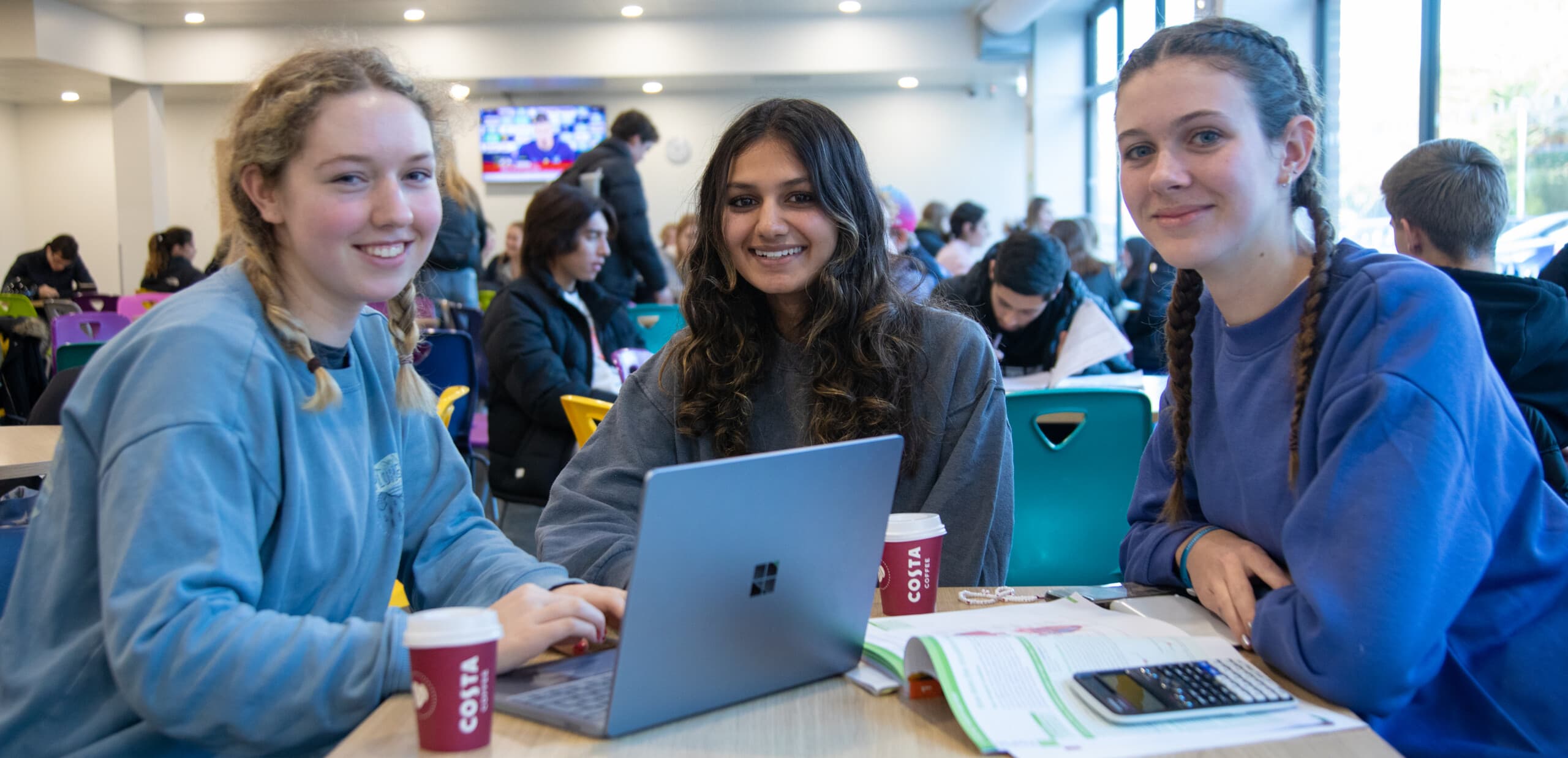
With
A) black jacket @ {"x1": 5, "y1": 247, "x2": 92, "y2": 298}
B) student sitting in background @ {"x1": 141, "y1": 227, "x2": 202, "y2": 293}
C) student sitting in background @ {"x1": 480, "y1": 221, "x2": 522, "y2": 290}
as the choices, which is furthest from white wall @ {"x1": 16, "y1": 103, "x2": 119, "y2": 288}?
student sitting in background @ {"x1": 141, "y1": 227, "x2": 202, "y2": 293}

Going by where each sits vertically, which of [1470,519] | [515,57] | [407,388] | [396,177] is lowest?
[1470,519]

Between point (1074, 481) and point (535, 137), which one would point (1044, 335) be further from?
point (535, 137)

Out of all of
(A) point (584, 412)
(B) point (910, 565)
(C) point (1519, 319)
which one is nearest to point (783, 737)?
(B) point (910, 565)

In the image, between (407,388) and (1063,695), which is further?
(407,388)

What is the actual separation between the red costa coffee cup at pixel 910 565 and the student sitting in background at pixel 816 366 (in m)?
0.40

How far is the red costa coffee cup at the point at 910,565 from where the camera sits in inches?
47.7

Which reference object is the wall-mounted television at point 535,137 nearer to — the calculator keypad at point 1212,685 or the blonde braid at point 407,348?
the blonde braid at point 407,348

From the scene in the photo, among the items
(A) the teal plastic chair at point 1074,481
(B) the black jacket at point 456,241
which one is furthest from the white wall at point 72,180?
(A) the teal plastic chair at point 1074,481

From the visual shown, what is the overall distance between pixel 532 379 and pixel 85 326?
2.77m

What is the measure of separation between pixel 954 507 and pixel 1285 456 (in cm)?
55

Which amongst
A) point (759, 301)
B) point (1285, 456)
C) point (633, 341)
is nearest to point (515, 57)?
point (633, 341)

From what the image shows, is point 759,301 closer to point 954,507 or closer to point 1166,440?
point 954,507

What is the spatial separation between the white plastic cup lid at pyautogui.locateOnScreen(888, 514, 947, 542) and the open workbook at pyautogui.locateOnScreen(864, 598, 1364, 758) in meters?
0.08

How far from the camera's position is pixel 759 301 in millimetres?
1765
